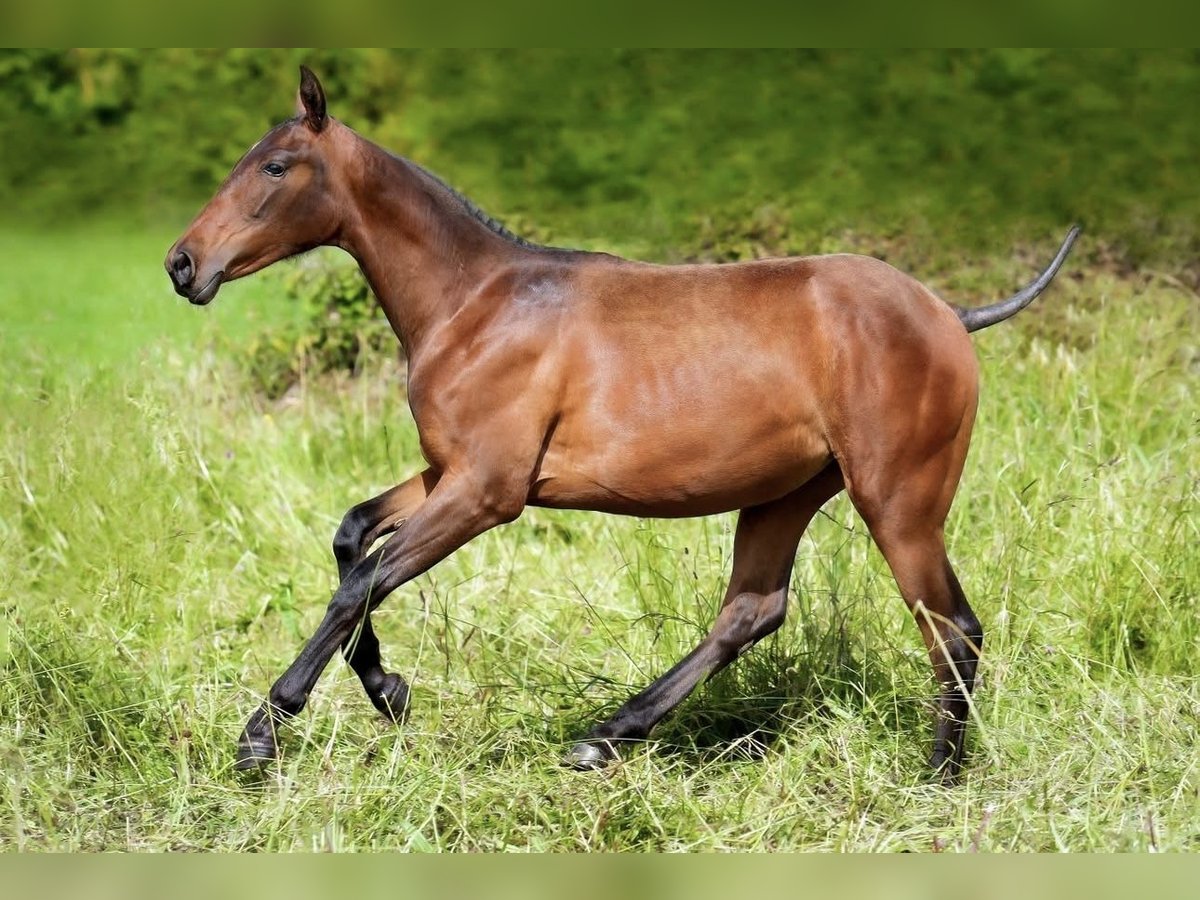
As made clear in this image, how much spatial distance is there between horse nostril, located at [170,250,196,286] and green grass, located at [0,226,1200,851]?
136 cm

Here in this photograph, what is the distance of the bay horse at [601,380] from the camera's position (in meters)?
4.22

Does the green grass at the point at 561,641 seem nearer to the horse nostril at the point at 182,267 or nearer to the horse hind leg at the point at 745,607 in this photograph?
the horse hind leg at the point at 745,607

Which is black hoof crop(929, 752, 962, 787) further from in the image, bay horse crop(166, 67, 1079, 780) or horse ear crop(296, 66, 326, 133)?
horse ear crop(296, 66, 326, 133)

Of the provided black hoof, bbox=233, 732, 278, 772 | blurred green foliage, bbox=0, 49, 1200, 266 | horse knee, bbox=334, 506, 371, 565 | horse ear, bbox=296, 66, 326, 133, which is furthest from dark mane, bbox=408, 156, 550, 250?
blurred green foliage, bbox=0, 49, 1200, 266

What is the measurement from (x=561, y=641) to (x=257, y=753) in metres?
1.52

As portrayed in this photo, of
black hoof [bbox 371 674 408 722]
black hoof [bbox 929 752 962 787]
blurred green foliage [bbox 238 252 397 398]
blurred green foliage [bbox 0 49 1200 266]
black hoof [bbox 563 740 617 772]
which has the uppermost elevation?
blurred green foliage [bbox 0 49 1200 266]

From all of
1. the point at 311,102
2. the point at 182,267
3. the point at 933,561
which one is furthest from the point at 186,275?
the point at 933,561

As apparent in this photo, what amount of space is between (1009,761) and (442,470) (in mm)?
1943

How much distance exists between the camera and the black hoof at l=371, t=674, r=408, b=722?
457 centimetres

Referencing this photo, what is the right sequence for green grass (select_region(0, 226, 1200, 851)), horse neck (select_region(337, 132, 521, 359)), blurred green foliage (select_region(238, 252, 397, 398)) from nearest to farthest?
1. green grass (select_region(0, 226, 1200, 851))
2. horse neck (select_region(337, 132, 521, 359))
3. blurred green foliage (select_region(238, 252, 397, 398))

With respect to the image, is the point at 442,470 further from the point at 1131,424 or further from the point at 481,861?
the point at 1131,424

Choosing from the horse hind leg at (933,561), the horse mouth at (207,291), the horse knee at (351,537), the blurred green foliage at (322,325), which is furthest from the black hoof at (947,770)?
the blurred green foliage at (322,325)

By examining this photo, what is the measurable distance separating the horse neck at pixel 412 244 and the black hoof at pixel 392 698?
1019 mm

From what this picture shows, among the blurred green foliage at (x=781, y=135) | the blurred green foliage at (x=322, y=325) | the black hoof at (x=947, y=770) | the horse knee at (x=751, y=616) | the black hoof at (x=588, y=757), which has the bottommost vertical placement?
the black hoof at (x=947, y=770)
